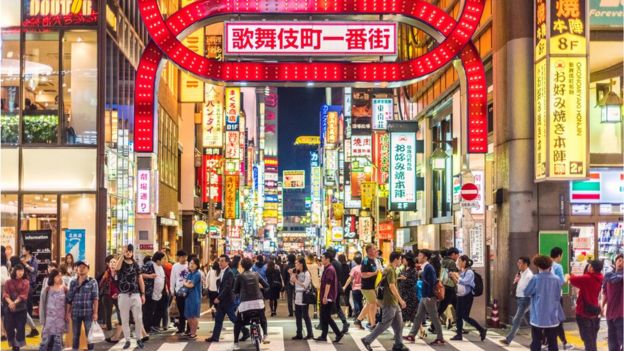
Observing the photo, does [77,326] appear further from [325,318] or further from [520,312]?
[520,312]

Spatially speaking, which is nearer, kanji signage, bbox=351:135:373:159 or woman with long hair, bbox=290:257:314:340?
woman with long hair, bbox=290:257:314:340

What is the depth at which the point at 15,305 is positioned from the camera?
16.6 meters

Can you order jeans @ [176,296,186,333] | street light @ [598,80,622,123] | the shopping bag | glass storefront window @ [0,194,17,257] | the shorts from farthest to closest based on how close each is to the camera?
glass storefront window @ [0,194,17,257], street light @ [598,80,622,123], the shorts, jeans @ [176,296,186,333], the shopping bag

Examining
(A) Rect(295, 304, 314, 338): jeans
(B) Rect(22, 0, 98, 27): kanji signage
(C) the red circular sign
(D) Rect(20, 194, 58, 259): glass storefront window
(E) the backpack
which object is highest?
(B) Rect(22, 0, 98, 27): kanji signage

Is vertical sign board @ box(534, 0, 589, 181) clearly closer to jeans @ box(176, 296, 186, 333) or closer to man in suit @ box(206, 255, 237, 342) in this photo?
man in suit @ box(206, 255, 237, 342)

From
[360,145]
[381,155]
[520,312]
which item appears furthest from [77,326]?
[360,145]

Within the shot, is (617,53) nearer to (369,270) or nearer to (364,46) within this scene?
(364,46)

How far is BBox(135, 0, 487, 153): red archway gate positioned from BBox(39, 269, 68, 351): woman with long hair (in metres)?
6.35

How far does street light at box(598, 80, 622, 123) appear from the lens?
76.4ft

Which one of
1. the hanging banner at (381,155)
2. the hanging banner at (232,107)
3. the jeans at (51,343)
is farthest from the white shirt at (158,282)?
the hanging banner at (232,107)

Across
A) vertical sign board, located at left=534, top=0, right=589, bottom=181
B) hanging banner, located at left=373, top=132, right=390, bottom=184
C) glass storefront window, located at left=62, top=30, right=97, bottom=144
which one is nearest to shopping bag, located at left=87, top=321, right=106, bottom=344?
vertical sign board, located at left=534, top=0, right=589, bottom=181

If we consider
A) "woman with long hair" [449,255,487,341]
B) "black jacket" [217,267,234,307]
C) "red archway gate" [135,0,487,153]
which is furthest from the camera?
"red archway gate" [135,0,487,153]

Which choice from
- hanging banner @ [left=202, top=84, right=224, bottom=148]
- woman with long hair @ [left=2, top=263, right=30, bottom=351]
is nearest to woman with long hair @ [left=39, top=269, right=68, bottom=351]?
woman with long hair @ [left=2, top=263, right=30, bottom=351]

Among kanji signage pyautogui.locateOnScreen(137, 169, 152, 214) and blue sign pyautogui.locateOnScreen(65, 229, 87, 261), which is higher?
kanji signage pyautogui.locateOnScreen(137, 169, 152, 214)
